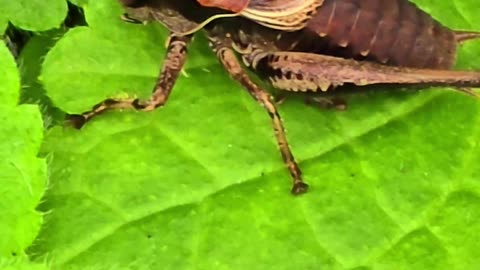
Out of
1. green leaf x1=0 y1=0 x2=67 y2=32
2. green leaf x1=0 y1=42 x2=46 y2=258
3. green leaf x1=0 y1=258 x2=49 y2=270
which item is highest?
green leaf x1=0 y1=0 x2=67 y2=32

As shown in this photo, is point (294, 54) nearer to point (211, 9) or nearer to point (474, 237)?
point (211, 9)

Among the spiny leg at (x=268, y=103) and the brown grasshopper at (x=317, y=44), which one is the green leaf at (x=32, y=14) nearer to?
the brown grasshopper at (x=317, y=44)

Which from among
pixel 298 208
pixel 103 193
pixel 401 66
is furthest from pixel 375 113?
pixel 103 193

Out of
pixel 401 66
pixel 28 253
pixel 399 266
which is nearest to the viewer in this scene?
pixel 28 253

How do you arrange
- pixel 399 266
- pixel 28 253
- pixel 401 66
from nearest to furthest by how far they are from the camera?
pixel 28 253 → pixel 399 266 → pixel 401 66

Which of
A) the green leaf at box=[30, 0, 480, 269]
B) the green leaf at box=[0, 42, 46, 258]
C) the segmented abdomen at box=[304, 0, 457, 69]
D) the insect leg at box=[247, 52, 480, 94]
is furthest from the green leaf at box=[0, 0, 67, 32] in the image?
the segmented abdomen at box=[304, 0, 457, 69]

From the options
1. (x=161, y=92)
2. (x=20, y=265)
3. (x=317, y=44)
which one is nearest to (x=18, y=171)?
(x=20, y=265)

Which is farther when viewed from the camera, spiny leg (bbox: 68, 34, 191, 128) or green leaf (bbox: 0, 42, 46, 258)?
spiny leg (bbox: 68, 34, 191, 128)

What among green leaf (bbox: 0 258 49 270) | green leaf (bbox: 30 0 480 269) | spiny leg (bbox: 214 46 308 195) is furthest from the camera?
spiny leg (bbox: 214 46 308 195)

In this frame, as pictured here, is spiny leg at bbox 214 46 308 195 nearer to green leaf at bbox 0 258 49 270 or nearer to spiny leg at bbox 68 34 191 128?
spiny leg at bbox 68 34 191 128
